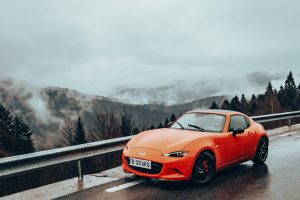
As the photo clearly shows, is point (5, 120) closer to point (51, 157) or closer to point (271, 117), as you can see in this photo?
point (271, 117)

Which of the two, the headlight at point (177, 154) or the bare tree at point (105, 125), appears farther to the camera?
the bare tree at point (105, 125)

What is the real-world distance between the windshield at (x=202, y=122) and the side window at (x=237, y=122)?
0.72ft

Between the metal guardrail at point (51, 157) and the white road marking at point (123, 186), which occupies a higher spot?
the metal guardrail at point (51, 157)

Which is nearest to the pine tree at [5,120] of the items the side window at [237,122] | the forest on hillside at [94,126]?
the forest on hillside at [94,126]

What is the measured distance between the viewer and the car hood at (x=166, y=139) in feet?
21.5

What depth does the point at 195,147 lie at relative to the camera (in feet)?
21.8

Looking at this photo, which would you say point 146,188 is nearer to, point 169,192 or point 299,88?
point 169,192

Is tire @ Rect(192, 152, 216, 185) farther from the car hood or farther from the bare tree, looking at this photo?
the bare tree

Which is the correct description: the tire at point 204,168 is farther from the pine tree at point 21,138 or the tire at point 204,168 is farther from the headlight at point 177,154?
the pine tree at point 21,138

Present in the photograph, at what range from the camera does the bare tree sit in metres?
38.7

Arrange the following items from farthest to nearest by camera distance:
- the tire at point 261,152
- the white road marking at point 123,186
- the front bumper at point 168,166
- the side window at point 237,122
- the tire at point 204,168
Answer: the tire at point 261,152, the side window at point 237,122, the tire at point 204,168, the white road marking at point 123,186, the front bumper at point 168,166

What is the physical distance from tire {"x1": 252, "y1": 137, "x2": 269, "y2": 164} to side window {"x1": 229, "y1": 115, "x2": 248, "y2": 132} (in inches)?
24.2

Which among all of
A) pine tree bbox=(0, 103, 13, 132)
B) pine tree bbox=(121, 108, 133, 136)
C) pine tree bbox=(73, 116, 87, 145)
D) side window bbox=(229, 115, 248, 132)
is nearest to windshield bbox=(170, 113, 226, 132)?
side window bbox=(229, 115, 248, 132)

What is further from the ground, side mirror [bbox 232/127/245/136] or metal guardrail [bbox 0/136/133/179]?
side mirror [bbox 232/127/245/136]
